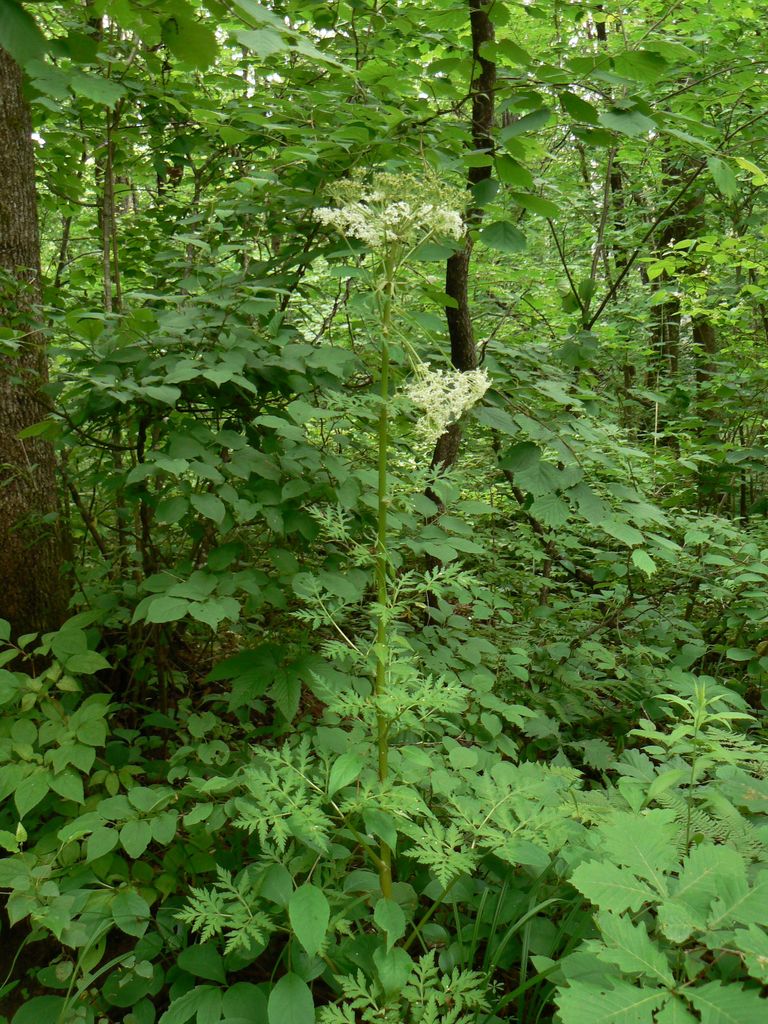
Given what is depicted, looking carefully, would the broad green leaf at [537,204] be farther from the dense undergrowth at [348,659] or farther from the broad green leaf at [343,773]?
the broad green leaf at [343,773]

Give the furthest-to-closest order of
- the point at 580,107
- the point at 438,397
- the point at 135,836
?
the point at 580,107, the point at 135,836, the point at 438,397

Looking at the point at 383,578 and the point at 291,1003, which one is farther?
the point at 383,578

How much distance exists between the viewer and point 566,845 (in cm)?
151

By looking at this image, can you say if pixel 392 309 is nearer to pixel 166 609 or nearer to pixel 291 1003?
pixel 166 609

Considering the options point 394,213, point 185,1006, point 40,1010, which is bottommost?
point 40,1010

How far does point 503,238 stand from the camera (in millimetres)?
2240

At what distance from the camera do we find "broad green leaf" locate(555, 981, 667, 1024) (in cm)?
89

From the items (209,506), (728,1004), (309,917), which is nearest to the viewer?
(728,1004)

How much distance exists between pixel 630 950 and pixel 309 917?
590 millimetres

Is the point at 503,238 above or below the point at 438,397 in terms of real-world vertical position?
above

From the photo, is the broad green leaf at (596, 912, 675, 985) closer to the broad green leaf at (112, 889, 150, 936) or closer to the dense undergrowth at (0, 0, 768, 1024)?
the dense undergrowth at (0, 0, 768, 1024)

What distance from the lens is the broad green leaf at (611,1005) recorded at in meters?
0.89

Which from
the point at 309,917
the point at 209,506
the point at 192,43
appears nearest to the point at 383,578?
the point at 209,506

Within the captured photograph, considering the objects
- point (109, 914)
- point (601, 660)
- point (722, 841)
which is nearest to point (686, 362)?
point (601, 660)
